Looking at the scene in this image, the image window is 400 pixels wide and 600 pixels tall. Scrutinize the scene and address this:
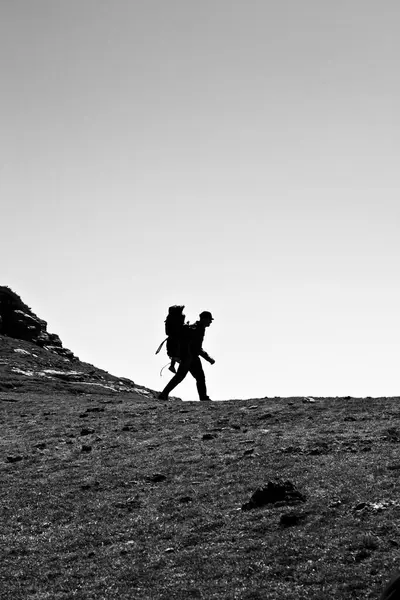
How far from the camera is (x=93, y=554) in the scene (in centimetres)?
1478

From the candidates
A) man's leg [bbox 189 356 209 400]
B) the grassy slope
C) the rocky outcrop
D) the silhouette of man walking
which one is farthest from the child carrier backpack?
the rocky outcrop

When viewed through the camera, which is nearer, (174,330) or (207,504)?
(207,504)

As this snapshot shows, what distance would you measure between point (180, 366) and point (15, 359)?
24100 millimetres

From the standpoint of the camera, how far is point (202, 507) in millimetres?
16594

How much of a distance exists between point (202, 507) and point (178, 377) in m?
20.2

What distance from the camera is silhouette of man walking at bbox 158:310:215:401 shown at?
120ft

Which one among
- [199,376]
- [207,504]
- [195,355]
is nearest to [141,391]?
[199,376]

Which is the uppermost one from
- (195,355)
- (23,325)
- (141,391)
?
(23,325)

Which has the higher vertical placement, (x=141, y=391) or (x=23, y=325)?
(x=23, y=325)

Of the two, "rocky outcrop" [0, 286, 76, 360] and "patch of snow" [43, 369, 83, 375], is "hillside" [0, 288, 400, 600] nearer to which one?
"patch of snow" [43, 369, 83, 375]

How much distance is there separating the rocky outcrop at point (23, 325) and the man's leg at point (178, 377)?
30859 mm

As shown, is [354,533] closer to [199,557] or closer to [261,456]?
[199,557]

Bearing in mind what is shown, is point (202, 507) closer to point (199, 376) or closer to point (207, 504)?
point (207, 504)

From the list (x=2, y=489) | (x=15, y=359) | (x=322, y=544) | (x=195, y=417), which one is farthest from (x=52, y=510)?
(x=15, y=359)
